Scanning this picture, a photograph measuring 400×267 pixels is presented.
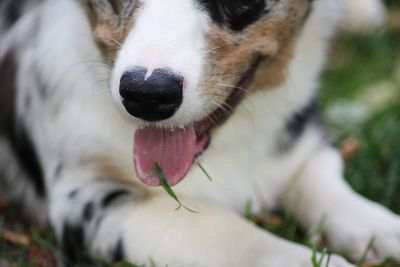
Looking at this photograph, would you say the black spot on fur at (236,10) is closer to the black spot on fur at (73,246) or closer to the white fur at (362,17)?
the black spot on fur at (73,246)

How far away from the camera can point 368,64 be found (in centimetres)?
637

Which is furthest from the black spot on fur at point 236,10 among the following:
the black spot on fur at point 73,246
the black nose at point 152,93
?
the black spot on fur at point 73,246

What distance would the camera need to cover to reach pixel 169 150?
11.5 ft

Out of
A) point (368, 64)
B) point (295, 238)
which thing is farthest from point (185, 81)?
point (368, 64)

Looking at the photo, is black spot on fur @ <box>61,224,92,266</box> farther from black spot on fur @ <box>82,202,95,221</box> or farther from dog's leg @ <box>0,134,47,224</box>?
dog's leg @ <box>0,134,47,224</box>

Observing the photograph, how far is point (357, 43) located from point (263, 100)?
272 cm

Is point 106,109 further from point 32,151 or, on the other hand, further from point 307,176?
point 307,176

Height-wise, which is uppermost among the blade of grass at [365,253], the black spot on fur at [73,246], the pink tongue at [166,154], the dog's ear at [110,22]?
the dog's ear at [110,22]

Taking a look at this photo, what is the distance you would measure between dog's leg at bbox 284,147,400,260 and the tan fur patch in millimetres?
556

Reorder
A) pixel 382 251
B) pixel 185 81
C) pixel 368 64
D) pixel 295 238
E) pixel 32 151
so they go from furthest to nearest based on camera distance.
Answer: pixel 368 64 → pixel 32 151 → pixel 295 238 → pixel 382 251 → pixel 185 81

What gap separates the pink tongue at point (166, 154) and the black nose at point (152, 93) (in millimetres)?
272

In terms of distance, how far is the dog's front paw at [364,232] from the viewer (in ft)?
12.5

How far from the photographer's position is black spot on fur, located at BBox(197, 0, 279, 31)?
3.44m

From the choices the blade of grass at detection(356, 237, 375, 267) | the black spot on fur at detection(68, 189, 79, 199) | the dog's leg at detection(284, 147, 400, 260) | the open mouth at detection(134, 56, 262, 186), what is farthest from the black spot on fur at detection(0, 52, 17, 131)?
the blade of grass at detection(356, 237, 375, 267)
